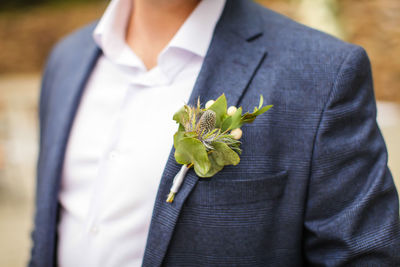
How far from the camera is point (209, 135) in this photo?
78cm

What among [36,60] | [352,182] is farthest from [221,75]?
[36,60]

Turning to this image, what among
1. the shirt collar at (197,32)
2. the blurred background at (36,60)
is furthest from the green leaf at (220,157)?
the blurred background at (36,60)

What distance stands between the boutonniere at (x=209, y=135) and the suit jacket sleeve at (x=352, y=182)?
214 millimetres

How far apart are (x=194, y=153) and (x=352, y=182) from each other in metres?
0.40

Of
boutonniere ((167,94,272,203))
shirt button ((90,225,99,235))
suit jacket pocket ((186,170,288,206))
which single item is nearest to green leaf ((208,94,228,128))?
boutonniere ((167,94,272,203))

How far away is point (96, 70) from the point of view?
47.5 inches

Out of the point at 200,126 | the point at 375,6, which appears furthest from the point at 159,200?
the point at 375,6

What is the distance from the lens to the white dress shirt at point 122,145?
957 millimetres

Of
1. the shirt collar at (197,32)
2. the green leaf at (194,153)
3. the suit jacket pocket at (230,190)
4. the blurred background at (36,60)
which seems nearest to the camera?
the green leaf at (194,153)

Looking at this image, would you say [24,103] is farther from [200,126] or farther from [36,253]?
[200,126]

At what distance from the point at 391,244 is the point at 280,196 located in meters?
0.28

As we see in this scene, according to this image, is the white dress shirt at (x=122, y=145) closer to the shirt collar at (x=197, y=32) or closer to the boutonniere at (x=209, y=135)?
the shirt collar at (x=197, y=32)

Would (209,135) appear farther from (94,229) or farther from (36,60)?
(36,60)

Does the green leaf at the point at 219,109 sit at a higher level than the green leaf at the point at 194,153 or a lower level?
higher
